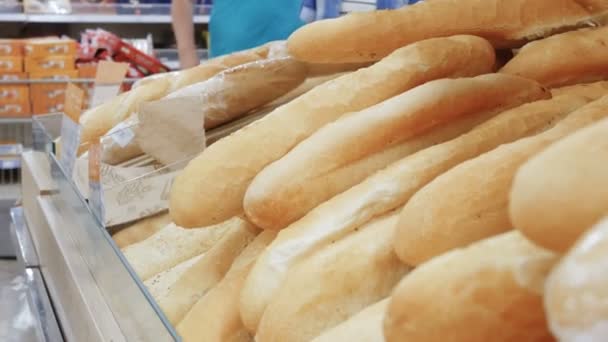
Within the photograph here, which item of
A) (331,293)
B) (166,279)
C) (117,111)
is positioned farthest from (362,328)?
(117,111)

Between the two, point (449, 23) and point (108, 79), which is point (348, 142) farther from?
point (108, 79)

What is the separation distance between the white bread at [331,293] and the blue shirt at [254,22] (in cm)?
190

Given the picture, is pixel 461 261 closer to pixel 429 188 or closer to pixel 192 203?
pixel 429 188

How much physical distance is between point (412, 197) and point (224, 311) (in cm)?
29

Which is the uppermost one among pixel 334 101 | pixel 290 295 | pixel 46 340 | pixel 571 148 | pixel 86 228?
pixel 571 148

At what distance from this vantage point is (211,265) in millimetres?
1037

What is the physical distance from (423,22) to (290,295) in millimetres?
522

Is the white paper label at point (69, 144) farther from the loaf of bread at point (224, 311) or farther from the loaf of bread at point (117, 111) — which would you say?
the loaf of bread at point (224, 311)

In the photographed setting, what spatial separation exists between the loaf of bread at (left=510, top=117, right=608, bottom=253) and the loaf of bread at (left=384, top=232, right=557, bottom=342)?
42mm

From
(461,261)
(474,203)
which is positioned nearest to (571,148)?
(461,261)

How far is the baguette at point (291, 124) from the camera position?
0.98 metres

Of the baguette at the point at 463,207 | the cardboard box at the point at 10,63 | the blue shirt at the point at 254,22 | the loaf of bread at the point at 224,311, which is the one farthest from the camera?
the cardboard box at the point at 10,63

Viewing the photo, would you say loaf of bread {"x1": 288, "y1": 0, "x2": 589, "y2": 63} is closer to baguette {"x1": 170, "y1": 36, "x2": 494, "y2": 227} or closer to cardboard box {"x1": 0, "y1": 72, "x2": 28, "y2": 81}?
baguette {"x1": 170, "y1": 36, "x2": 494, "y2": 227}

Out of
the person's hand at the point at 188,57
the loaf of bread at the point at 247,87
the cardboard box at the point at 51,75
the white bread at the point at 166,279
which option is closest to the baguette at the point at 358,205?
the white bread at the point at 166,279
